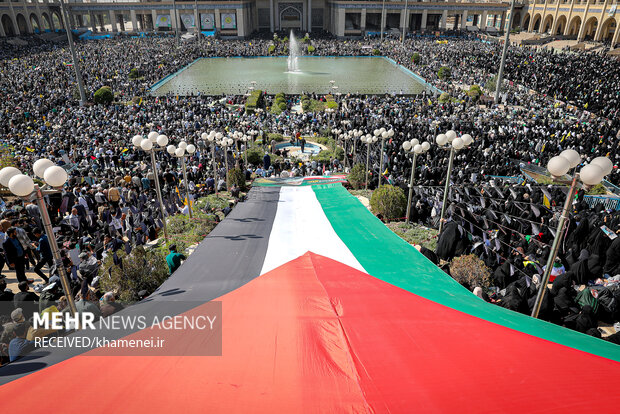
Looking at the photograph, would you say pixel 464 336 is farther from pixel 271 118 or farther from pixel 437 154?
pixel 271 118

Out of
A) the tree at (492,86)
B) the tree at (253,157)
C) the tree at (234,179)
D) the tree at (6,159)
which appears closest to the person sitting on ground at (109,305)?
the tree at (234,179)

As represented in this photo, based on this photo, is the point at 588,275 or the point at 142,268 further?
the point at 588,275

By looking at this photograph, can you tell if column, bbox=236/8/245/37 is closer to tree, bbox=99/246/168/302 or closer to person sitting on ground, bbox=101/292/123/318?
tree, bbox=99/246/168/302

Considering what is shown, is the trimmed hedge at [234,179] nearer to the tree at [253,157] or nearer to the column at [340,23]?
the tree at [253,157]

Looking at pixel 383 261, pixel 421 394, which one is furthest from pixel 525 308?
pixel 421 394

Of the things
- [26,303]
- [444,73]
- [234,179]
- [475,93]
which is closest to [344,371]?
[26,303]

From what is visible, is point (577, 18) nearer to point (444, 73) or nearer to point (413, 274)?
point (444, 73)
